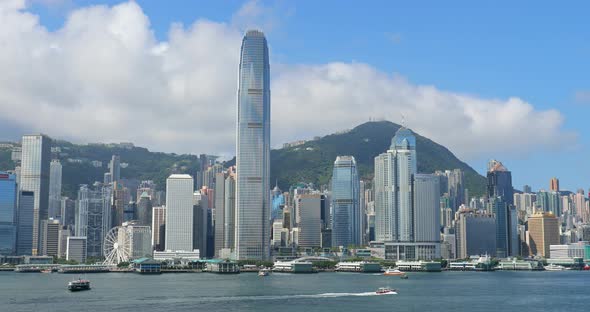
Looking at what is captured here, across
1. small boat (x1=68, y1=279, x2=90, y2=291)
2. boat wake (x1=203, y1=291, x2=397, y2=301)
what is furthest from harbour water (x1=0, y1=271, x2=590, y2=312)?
small boat (x1=68, y1=279, x2=90, y2=291)

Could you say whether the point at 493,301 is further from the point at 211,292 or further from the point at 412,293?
the point at 211,292

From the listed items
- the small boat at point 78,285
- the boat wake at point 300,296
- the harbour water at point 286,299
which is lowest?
the harbour water at point 286,299

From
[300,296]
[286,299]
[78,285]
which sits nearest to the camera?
[286,299]

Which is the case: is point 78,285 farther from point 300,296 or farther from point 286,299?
point 286,299

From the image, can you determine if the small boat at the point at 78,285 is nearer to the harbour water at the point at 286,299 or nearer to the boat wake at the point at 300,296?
the harbour water at the point at 286,299

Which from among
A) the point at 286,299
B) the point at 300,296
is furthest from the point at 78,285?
the point at 286,299

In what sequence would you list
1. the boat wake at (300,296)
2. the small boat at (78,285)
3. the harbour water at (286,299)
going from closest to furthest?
1. the harbour water at (286,299)
2. the boat wake at (300,296)
3. the small boat at (78,285)

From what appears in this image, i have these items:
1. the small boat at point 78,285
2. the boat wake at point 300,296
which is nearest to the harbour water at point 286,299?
the boat wake at point 300,296

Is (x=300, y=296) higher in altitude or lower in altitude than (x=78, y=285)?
lower

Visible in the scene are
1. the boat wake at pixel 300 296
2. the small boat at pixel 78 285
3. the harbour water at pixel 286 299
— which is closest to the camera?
the harbour water at pixel 286 299

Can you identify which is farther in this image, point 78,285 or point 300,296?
point 78,285

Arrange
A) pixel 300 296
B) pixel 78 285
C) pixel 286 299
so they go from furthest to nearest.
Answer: pixel 78 285 → pixel 300 296 → pixel 286 299

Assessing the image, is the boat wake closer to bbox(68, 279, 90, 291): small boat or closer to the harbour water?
the harbour water
